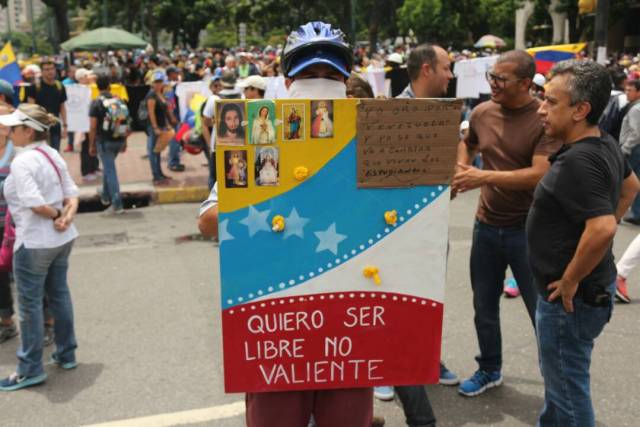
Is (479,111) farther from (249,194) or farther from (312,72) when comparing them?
(249,194)

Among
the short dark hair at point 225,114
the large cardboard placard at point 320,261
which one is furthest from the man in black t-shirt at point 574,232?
the short dark hair at point 225,114

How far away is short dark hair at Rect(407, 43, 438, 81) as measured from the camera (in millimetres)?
3572

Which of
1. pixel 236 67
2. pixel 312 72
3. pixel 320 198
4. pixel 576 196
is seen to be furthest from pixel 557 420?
pixel 236 67

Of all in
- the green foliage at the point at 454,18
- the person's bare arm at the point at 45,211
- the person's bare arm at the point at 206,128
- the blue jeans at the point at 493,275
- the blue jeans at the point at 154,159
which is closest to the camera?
the blue jeans at the point at 493,275

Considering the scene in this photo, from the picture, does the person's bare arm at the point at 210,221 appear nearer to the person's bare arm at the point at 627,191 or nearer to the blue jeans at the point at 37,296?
the person's bare arm at the point at 627,191

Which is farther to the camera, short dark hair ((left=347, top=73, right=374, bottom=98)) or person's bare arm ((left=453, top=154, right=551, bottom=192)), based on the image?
short dark hair ((left=347, top=73, right=374, bottom=98))

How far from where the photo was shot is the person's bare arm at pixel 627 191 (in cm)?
289

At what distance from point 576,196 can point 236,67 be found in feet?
45.8

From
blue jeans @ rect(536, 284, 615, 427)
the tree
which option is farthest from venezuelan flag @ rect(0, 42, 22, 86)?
the tree

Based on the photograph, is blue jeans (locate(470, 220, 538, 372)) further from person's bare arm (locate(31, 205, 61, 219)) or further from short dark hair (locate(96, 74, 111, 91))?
short dark hair (locate(96, 74, 111, 91))

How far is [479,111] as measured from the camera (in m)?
3.63

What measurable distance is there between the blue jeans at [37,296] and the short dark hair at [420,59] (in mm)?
2308

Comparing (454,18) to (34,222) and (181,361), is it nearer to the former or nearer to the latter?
(181,361)

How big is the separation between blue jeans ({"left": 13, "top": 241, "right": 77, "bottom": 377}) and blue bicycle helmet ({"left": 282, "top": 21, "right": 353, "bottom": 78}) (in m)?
2.51
